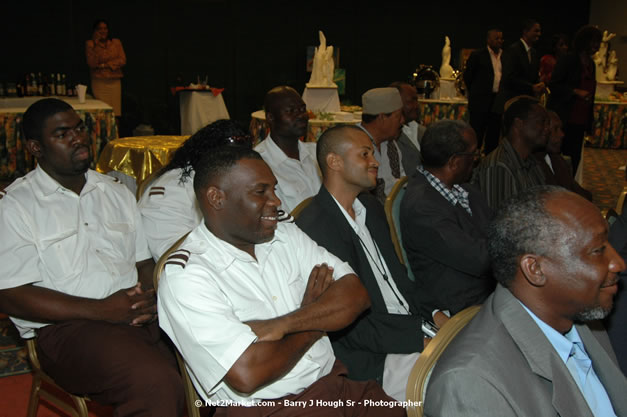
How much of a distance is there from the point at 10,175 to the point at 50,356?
585 centimetres

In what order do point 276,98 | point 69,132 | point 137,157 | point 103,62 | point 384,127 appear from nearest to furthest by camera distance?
1. point 69,132
2. point 276,98
3. point 384,127
4. point 137,157
5. point 103,62

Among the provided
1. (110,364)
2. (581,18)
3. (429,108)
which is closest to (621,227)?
(110,364)

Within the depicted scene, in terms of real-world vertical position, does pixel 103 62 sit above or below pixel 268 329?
above

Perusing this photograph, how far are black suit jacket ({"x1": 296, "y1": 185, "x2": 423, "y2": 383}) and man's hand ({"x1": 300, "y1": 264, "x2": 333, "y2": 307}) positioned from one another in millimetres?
336

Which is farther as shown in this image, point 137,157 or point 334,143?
point 137,157

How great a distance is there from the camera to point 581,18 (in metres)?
14.6

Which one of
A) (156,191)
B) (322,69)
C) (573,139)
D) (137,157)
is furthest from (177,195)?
(573,139)

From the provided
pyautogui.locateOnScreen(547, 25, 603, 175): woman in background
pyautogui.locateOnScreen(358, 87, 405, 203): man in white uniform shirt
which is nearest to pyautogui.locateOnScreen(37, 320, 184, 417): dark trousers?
pyautogui.locateOnScreen(358, 87, 405, 203): man in white uniform shirt

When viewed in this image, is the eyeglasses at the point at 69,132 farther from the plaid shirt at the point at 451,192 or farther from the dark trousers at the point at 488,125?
the dark trousers at the point at 488,125

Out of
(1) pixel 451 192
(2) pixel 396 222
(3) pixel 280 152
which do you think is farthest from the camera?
(3) pixel 280 152

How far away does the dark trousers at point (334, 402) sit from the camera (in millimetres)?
1701

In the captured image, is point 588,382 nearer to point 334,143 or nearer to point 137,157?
point 334,143

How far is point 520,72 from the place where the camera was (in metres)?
7.27

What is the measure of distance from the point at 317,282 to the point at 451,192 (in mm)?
1354
